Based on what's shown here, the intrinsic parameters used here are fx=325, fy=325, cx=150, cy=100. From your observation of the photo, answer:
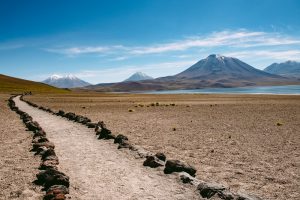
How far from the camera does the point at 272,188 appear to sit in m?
11.7

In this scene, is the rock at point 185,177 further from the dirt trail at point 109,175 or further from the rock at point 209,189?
the rock at point 209,189

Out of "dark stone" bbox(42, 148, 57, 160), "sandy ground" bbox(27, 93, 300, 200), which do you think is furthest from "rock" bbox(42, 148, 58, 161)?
"sandy ground" bbox(27, 93, 300, 200)

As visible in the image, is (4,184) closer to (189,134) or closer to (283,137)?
(189,134)

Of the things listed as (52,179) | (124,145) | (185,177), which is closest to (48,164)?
(52,179)

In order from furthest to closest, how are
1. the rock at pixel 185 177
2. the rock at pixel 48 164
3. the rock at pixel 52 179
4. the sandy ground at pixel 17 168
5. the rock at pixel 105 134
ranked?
the rock at pixel 105 134, the rock at pixel 48 164, the rock at pixel 185 177, the rock at pixel 52 179, the sandy ground at pixel 17 168

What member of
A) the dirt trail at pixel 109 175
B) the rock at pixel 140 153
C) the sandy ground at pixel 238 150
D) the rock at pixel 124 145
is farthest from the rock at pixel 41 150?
the sandy ground at pixel 238 150

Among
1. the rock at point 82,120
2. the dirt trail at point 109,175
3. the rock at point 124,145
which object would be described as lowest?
the dirt trail at point 109,175

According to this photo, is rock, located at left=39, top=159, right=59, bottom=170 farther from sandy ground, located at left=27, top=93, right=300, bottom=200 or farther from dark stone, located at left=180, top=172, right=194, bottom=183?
sandy ground, located at left=27, top=93, right=300, bottom=200

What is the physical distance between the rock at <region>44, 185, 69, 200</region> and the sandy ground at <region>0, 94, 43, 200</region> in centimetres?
52

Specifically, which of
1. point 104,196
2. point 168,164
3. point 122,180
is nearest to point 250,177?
point 168,164

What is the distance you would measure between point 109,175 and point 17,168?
452 centimetres

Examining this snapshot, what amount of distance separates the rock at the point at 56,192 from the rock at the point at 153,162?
4.31 m

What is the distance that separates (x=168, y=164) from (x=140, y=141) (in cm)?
818

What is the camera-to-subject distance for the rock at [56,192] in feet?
32.5
